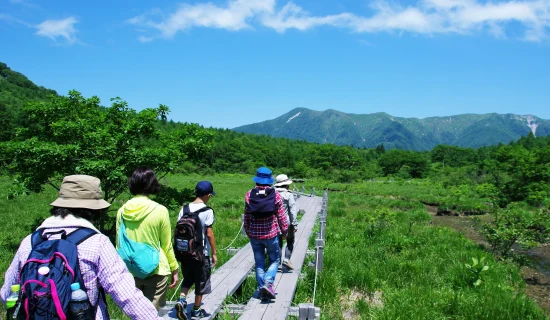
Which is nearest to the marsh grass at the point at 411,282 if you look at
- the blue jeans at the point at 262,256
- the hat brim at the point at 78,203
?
the blue jeans at the point at 262,256

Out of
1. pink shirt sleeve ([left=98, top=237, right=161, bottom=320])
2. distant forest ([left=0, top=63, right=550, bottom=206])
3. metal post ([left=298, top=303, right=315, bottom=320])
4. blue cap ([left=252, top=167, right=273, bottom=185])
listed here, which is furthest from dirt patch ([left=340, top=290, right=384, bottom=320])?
distant forest ([left=0, top=63, right=550, bottom=206])

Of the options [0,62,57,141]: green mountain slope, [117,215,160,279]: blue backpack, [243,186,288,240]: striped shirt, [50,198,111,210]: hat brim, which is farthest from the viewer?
[0,62,57,141]: green mountain slope

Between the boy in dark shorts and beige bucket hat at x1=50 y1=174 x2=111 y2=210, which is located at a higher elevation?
beige bucket hat at x1=50 y1=174 x2=111 y2=210

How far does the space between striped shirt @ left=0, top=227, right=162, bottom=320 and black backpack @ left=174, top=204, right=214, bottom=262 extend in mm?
1996

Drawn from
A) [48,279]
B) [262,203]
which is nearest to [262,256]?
[262,203]

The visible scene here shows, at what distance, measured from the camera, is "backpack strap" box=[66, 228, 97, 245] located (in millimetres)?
1979

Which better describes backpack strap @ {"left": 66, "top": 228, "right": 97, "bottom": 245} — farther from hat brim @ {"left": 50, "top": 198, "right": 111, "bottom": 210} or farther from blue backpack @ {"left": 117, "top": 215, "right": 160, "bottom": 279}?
blue backpack @ {"left": 117, "top": 215, "right": 160, "bottom": 279}

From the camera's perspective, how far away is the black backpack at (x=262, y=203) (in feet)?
16.6

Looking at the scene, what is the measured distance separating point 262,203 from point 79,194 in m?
3.04

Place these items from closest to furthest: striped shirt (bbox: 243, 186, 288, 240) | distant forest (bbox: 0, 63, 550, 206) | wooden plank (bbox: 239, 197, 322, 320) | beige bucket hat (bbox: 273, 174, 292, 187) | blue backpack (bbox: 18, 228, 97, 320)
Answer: blue backpack (bbox: 18, 228, 97, 320) → wooden plank (bbox: 239, 197, 322, 320) → striped shirt (bbox: 243, 186, 288, 240) → beige bucket hat (bbox: 273, 174, 292, 187) → distant forest (bbox: 0, 63, 550, 206)

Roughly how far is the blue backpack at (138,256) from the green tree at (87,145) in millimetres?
5745

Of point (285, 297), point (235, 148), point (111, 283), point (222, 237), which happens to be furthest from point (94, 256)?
point (235, 148)

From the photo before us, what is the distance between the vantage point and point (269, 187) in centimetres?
521

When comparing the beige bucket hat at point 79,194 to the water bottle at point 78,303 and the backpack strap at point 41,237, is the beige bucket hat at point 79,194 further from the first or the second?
the water bottle at point 78,303
